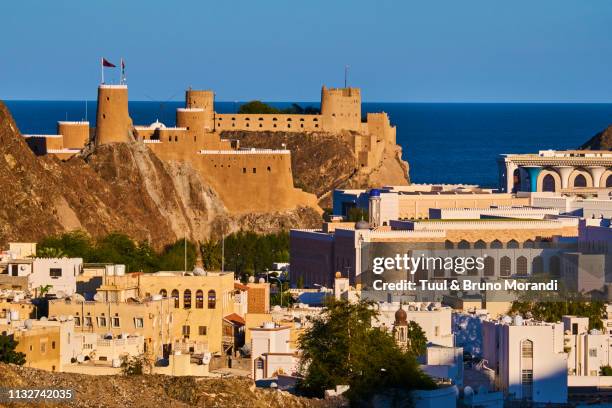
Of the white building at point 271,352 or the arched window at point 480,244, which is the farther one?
the arched window at point 480,244

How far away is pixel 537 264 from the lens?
91125 millimetres

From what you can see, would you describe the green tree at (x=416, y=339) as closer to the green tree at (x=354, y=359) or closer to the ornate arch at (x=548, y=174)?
the green tree at (x=354, y=359)

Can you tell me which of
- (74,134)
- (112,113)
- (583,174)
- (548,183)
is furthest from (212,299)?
(74,134)

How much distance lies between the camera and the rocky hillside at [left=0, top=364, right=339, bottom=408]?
4206 centimetres

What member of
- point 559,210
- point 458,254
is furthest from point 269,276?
point 559,210

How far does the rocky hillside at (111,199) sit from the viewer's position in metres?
102

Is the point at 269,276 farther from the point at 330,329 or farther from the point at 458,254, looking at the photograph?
the point at 330,329

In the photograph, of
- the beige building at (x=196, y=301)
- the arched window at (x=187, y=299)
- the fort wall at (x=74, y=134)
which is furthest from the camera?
the fort wall at (x=74, y=134)

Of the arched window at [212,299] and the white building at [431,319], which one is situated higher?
the arched window at [212,299]

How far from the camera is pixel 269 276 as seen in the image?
95.6m

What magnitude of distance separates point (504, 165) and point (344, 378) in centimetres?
7687

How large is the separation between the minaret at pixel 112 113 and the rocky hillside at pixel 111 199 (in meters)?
0.71

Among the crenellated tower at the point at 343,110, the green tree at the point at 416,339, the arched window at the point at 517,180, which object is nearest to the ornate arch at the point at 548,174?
the arched window at the point at 517,180

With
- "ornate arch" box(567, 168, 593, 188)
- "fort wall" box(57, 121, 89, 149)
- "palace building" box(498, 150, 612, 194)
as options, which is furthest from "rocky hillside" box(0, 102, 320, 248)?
"ornate arch" box(567, 168, 593, 188)
